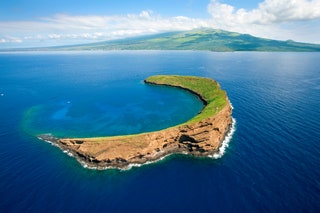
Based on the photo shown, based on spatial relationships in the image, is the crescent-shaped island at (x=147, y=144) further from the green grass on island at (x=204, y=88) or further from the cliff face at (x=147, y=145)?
the green grass on island at (x=204, y=88)

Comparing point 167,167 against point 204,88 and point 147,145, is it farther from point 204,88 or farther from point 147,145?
point 204,88

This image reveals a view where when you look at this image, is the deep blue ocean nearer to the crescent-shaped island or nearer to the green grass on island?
the crescent-shaped island

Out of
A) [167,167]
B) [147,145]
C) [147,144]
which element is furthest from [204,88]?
[167,167]

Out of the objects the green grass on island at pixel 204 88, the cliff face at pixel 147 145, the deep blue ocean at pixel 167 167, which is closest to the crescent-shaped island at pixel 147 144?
the cliff face at pixel 147 145

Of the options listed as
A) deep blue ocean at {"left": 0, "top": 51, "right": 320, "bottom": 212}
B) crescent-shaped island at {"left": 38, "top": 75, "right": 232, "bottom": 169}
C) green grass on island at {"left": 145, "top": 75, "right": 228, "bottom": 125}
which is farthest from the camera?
green grass on island at {"left": 145, "top": 75, "right": 228, "bottom": 125}

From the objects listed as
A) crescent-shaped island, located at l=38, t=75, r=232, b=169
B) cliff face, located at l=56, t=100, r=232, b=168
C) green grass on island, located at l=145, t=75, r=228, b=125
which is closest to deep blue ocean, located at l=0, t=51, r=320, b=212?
crescent-shaped island, located at l=38, t=75, r=232, b=169

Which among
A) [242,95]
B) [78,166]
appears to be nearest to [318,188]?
[78,166]
